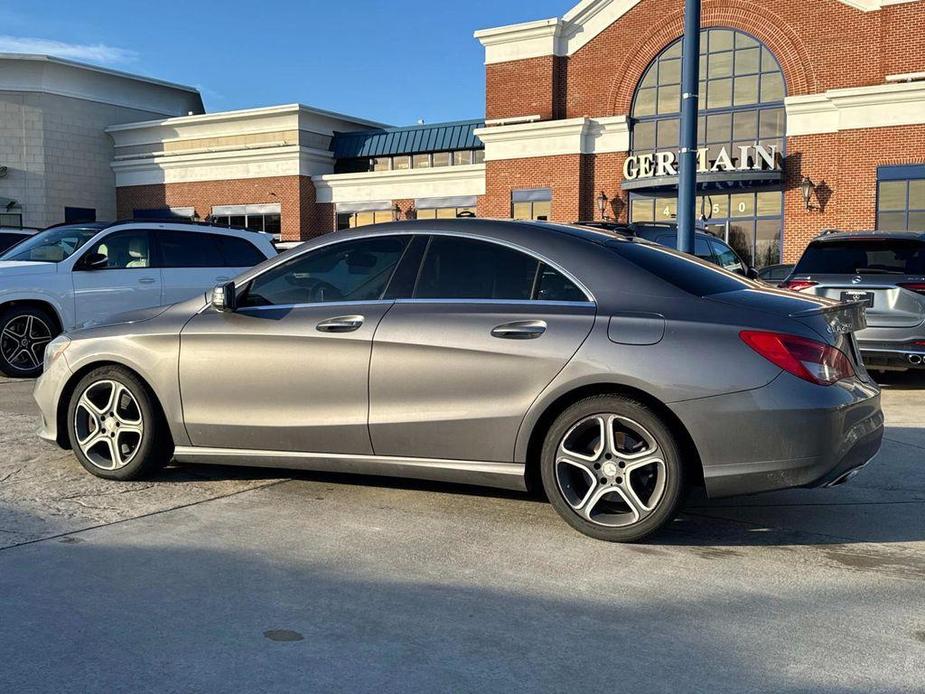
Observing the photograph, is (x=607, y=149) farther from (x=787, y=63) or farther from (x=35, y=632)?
(x=35, y=632)

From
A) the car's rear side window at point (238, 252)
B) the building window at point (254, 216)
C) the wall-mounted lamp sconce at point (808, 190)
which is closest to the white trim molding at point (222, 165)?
the building window at point (254, 216)

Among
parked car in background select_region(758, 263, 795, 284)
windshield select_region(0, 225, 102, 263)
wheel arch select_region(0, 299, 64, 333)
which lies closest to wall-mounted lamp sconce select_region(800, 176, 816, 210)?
parked car in background select_region(758, 263, 795, 284)

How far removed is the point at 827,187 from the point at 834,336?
85.2 ft

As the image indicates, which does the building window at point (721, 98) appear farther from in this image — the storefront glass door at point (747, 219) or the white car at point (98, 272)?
Result: the white car at point (98, 272)

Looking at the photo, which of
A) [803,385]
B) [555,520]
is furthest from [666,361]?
[555,520]

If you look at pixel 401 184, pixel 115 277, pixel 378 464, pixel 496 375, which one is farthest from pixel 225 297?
pixel 401 184

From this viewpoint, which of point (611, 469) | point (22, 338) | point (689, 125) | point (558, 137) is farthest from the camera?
point (558, 137)

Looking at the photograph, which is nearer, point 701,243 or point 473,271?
point 473,271

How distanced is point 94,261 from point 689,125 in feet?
23.8

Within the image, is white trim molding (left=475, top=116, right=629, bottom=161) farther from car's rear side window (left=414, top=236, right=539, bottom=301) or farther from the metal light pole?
car's rear side window (left=414, top=236, right=539, bottom=301)

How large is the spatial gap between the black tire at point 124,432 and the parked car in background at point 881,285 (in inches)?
281

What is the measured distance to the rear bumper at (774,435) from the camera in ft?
14.1

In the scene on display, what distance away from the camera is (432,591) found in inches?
153

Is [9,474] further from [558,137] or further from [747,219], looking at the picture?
[558,137]
